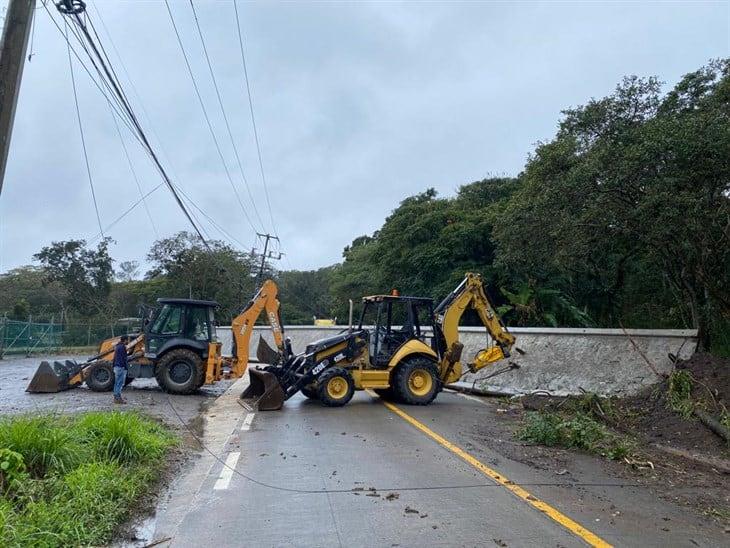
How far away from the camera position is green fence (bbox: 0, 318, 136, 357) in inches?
1277

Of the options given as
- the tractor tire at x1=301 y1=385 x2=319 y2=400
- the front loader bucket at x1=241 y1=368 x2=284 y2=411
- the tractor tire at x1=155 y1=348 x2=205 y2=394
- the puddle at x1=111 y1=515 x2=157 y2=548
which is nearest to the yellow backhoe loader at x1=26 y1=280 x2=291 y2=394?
the tractor tire at x1=155 y1=348 x2=205 y2=394

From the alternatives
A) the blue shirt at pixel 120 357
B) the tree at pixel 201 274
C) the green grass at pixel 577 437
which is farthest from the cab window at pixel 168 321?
the tree at pixel 201 274

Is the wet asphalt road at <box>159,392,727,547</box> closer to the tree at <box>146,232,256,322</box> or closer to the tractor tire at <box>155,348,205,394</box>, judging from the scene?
the tractor tire at <box>155,348,205,394</box>

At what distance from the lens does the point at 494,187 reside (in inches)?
1435

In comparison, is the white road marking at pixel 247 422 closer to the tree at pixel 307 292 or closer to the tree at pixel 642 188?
the tree at pixel 642 188

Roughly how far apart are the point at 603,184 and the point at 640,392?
185 inches

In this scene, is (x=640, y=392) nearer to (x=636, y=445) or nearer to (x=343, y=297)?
(x=636, y=445)

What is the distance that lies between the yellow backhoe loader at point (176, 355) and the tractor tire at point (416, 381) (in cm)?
357

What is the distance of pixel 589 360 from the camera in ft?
48.3

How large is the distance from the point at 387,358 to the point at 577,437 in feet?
19.0

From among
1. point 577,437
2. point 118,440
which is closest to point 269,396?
point 118,440

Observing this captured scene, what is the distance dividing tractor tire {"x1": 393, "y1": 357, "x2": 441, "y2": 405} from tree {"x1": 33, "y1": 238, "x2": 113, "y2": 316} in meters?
42.3

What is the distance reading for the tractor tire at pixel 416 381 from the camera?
14.0 meters

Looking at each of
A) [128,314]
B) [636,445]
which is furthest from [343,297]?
[636,445]
